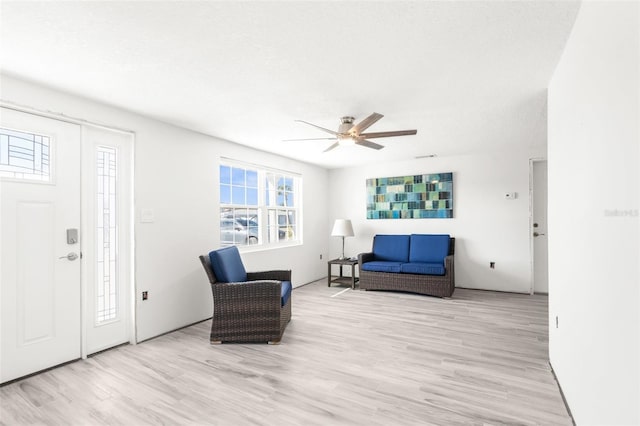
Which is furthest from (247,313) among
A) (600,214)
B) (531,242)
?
(531,242)

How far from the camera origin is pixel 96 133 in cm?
309

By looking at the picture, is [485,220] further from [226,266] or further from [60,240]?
[60,240]

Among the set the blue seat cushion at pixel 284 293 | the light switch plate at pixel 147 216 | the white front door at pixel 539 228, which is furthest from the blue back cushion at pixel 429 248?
the light switch plate at pixel 147 216

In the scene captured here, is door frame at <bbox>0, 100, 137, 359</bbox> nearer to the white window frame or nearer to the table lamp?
the white window frame

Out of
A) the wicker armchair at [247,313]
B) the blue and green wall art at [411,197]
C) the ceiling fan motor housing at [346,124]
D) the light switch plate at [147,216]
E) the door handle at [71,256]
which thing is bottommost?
the wicker armchair at [247,313]

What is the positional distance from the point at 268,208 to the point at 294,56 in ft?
11.3

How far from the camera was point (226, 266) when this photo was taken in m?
3.49

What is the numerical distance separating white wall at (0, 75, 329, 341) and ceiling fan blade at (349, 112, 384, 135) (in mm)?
2012

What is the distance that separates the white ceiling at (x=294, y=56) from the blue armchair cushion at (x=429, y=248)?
2.48m

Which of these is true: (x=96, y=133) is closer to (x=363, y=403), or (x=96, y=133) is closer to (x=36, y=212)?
(x=36, y=212)

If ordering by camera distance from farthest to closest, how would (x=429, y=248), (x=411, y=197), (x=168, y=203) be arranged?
(x=411, y=197), (x=429, y=248), (x=168, y=203)

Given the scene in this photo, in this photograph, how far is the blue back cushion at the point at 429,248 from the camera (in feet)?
18.1

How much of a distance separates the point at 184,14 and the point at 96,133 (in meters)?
1.97

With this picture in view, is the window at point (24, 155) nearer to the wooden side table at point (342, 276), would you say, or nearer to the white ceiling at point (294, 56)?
the white ceiling at point (294, 56)
